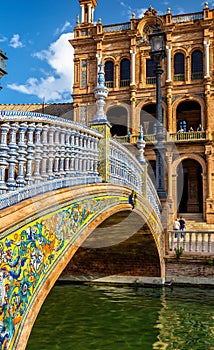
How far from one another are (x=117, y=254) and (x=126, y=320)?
3.79m

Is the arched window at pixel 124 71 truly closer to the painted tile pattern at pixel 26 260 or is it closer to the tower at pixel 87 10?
the tower at pixel 87 10

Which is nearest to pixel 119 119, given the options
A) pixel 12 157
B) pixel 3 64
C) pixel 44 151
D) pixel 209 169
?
pixel 209 169

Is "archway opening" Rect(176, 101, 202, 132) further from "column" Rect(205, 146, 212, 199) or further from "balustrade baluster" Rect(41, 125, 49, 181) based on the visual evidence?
"balustrade baluster" Rect(41, 125, 49, 181)

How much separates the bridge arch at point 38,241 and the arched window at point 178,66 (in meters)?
22.5

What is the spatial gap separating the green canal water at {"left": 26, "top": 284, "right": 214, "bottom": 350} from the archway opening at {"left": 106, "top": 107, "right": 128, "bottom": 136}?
57.0ft

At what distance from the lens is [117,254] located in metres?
12.4

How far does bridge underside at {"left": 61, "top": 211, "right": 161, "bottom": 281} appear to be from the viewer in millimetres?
10219

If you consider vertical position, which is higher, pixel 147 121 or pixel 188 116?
pixel 188 116

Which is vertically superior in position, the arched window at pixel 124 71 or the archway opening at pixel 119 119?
the arched window at pixel 124 71

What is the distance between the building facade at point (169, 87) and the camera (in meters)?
24.6

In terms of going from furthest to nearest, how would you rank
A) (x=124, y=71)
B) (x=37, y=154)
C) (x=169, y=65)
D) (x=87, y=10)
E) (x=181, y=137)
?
(x=87, y=10), (x=124, y=71), (x=169, y=65), (x=181, y=137), (x=37, y=154)

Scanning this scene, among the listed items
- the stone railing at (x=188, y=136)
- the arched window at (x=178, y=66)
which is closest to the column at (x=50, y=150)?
the stone railing at (x=188, y=136)

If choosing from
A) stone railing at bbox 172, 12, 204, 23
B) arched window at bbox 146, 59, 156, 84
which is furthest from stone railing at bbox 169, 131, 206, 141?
stone railing at bbox 172, 12, 204, 23

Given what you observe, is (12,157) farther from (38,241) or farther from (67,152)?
(67,152)
